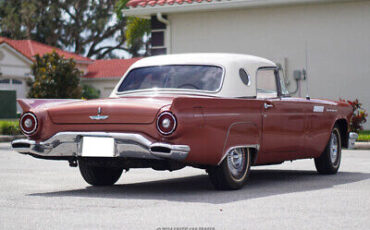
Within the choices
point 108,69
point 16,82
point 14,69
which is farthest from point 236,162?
point 108,69

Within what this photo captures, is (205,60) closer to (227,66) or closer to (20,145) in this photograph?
(227,66)

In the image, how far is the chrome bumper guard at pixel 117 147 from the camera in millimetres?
7566

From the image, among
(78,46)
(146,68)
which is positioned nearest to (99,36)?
(78,46)

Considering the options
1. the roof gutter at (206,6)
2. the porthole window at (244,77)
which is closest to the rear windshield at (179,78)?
the porthole window at (244,77)

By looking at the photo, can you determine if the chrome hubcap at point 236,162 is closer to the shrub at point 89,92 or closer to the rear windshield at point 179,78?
the rear windshield at point 179,78

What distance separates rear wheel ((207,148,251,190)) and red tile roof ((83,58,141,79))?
140 feet

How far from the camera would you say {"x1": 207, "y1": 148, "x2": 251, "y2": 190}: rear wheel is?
27.2ft

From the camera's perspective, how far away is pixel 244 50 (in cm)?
2325

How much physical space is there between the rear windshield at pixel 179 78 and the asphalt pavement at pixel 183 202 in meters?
1.21

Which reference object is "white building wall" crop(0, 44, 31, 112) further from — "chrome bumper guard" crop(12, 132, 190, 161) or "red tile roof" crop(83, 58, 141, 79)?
"chrome bumper guard" crop(12, 132, 190, 161)

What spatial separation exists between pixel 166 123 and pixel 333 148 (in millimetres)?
4146

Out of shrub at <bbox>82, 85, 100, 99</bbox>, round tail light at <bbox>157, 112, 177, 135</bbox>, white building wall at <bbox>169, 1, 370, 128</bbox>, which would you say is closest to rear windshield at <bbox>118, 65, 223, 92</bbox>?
round tail light at <bbox>157, 112, 177, 135</bbox>

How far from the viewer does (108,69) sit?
177ft

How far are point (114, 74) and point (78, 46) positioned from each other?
1082cm
